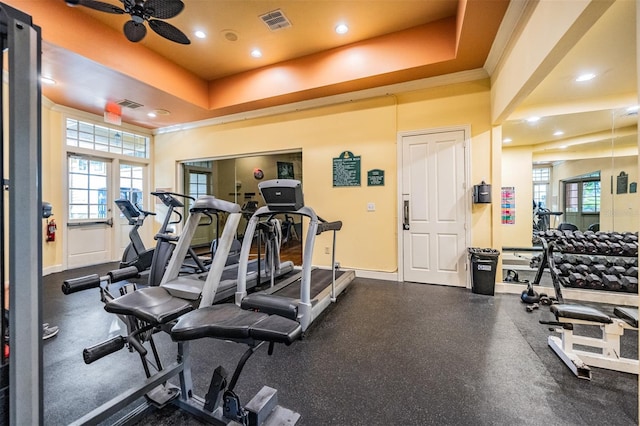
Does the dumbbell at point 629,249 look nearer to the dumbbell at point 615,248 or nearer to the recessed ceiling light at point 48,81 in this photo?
the dumbbell at point 615,248

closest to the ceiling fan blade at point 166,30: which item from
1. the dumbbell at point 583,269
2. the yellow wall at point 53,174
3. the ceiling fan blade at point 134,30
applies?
the ceiling fan blade at point 134,30

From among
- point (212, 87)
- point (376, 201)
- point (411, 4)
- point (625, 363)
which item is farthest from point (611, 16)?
point (212, 87)

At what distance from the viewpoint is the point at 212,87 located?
5375 mm

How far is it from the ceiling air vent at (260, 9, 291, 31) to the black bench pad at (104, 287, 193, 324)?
3.52m

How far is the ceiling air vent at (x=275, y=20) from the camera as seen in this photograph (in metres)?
3.47

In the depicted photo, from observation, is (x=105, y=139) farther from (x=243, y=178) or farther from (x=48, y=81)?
(x=243, y=178)

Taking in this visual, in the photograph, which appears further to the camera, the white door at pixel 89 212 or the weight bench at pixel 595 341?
the white door at pixel 89 212

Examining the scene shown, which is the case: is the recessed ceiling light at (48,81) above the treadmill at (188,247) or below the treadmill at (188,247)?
above

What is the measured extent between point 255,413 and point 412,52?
172 inches

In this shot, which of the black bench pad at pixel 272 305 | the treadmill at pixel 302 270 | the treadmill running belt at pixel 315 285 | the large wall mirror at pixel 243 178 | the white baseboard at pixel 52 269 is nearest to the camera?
the black bench pad at pixel 272 305

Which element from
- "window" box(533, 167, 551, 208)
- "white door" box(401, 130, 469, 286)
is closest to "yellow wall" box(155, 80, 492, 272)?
"white door" box(401, 130, 469, 286)

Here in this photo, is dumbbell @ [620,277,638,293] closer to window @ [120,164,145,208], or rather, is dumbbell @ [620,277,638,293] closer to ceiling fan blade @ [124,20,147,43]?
ceiling fan blade @ [124,20,147,43]

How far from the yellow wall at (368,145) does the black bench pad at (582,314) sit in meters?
2.00

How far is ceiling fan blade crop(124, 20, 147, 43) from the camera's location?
114 inches
